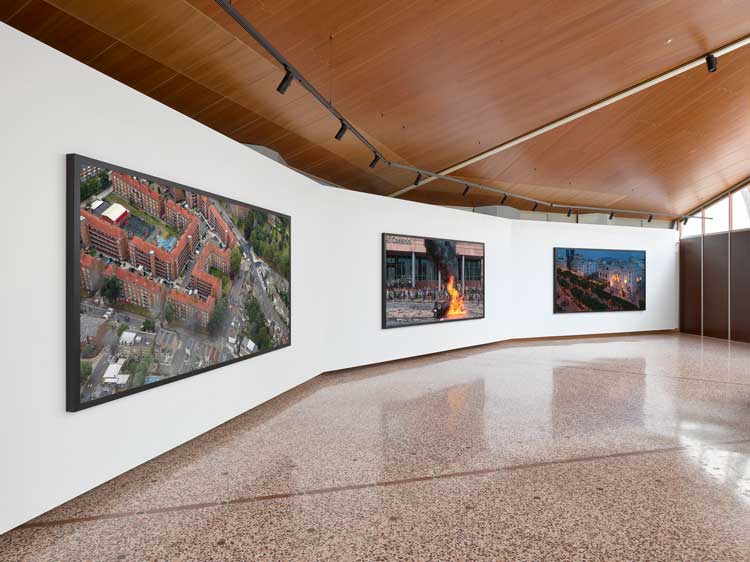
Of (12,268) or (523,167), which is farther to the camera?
(523,167)

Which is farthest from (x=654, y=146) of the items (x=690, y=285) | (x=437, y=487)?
(x=437, y=487)

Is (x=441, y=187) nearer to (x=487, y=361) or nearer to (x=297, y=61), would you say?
(x=487, y=361)

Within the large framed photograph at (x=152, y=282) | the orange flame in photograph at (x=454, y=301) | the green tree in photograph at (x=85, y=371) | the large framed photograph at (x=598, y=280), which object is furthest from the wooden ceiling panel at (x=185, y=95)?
the large framed photograph at (x=598, y=280)

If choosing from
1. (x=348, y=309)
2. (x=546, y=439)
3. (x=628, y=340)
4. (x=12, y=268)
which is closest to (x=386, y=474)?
(x=546, y=439)

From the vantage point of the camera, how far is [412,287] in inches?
350

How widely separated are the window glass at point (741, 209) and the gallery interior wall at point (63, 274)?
11212mm

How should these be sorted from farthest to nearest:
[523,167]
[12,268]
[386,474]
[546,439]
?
[523,167] → [546,439] → [386,474] → [12,268]

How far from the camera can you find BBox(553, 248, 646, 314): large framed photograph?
12.8 meters

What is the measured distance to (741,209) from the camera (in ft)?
42.4

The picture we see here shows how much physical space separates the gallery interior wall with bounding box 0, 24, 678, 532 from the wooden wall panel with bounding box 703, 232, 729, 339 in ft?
36.5

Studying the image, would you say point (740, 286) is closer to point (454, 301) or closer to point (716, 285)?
point (716, 285)

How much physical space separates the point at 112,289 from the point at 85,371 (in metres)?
0.63

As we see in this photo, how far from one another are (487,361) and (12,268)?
8.05m

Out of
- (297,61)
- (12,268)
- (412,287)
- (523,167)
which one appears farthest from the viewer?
(523,167)
